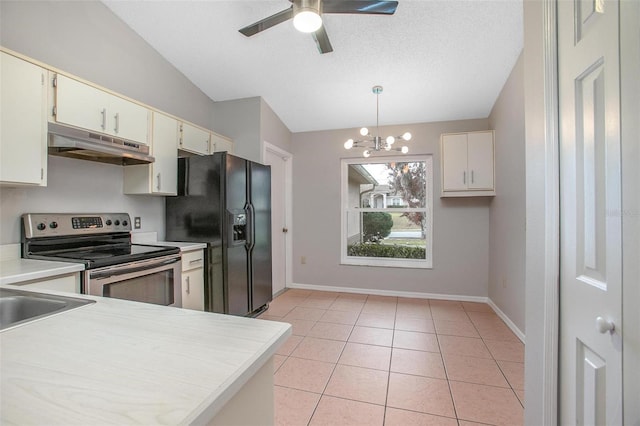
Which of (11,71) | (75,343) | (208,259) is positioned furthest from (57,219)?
(75,343)

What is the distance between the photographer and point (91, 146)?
75.0 inches

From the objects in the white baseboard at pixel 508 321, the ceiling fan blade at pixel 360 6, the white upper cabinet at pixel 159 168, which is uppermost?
the ceiling fan blade at pixel 360 6

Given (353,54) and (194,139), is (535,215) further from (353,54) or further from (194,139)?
(194,139)

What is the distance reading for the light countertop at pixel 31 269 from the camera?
1.39m

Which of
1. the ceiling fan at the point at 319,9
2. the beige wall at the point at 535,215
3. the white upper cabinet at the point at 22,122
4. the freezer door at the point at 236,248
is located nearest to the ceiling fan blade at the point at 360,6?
the ceiling fan at the point at 319,9

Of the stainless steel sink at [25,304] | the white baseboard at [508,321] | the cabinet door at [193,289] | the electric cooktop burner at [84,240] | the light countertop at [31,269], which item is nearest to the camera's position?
the stainless steel sink at [25,304]

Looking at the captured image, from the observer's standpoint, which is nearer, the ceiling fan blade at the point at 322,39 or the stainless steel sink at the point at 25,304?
the stainless steel sink at the point at 25,304

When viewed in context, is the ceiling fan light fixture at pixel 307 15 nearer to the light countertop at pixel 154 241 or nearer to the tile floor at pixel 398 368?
the light countertop at pixel 154 241

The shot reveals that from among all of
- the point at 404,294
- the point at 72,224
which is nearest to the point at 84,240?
the point at 72,224

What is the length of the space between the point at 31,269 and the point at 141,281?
0.59 meters

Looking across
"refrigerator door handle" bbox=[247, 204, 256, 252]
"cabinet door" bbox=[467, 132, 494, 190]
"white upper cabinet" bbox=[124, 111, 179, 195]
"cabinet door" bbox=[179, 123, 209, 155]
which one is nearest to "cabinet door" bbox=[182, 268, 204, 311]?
"refrigerator door handle" bbox=[247, 204, 256, 252]

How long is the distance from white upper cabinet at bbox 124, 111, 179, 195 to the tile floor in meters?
1.82

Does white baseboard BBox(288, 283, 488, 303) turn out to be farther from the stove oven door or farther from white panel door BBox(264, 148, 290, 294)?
the stove oven door

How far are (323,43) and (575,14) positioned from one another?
1571mm
